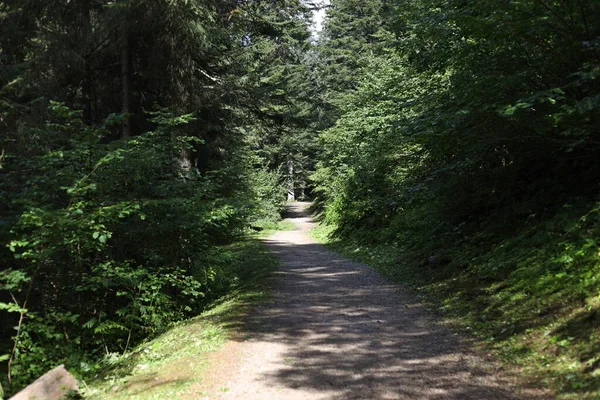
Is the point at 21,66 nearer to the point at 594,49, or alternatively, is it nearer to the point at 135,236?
the point at 135,236

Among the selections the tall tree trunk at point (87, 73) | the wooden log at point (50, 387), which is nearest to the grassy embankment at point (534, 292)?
the wooden log at point (50, 387)

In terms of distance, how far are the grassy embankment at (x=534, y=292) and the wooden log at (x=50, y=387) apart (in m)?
5.03

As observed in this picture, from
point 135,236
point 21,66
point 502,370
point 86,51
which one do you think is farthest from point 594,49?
point 21,66

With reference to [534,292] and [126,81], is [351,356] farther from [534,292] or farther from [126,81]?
[126,81]

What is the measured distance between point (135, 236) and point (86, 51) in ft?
19.2

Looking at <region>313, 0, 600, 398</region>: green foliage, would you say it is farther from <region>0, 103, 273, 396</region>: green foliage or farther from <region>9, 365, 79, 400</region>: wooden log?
<region>9, 365, 79, 400</region>: wooden log

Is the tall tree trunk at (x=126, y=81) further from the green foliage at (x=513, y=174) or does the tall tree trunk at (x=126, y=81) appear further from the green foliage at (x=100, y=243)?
the green foliage at (x=513, y=174)

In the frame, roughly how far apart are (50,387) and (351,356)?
11.5ft

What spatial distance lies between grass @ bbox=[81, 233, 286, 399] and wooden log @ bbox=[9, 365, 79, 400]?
26 centimetres

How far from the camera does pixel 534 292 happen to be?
5.94m

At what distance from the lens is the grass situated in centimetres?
487

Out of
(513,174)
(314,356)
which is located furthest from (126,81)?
(513,174)

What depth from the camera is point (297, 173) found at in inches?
1923

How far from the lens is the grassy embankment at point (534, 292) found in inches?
173
